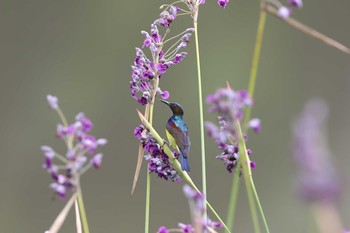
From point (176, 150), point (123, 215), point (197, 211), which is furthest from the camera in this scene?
point (123, 215)

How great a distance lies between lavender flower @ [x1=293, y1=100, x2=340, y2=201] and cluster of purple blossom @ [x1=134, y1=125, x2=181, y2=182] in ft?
1.76

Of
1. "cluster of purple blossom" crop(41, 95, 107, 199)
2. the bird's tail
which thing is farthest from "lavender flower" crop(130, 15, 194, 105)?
"cluster of purple blossom" crop(41, 95, 107, 199)

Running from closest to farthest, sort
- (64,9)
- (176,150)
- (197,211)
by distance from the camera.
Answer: (197,211) < (176,150) < (64,9)

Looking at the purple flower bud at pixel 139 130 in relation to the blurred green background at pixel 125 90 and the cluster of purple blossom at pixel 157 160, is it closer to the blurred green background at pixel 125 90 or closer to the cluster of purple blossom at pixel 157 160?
the cluster of purple blossom at pixel 157 160

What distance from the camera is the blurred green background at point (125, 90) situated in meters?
4.16

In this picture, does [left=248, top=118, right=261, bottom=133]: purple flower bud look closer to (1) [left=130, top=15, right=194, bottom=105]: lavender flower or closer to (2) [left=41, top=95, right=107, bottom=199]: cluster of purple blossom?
(2) [left=41, top=95, right=107, bottom=199]: cluster of purple blossom

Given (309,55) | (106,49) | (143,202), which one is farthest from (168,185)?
(309,55)

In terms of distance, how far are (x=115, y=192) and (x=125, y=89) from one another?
59 cm

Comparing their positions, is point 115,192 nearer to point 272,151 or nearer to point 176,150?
point 272,151

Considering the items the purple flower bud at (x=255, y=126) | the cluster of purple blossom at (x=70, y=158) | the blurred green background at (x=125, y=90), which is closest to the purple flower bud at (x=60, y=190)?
the cluster of purple blossom at (x=70, y=158)

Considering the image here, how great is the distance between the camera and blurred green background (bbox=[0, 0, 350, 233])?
13.6 ft

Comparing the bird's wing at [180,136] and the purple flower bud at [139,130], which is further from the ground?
the bird's wing at [180,136]

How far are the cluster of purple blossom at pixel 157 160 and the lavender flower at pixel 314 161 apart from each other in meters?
0.54

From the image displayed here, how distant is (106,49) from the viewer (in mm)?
4344
